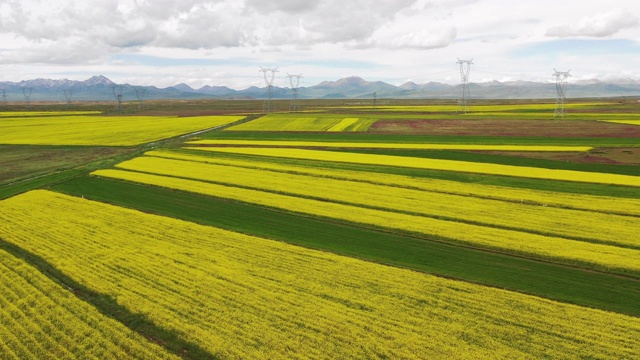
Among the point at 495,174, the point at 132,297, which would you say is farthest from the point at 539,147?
the point at 132,297

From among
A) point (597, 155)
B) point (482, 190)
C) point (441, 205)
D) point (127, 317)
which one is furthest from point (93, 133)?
point (597, 155)

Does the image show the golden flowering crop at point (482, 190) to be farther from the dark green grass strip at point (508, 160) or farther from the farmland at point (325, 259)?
the dark green grass strip at point (508, 160)

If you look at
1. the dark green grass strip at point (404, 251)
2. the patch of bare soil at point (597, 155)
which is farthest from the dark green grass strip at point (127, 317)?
the patch of bare soil at point (597, 155)

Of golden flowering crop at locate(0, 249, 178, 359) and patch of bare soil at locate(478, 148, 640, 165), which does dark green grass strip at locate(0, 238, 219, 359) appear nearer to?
golden flowering crop at locate(0, 249, 178, 359)

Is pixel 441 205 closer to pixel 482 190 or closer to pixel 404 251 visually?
pixel 482 190

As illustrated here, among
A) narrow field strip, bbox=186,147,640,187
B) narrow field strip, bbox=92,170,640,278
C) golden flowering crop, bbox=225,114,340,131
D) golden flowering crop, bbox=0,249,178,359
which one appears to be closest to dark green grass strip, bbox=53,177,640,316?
narrow field strip, bbox=92,170,640,278

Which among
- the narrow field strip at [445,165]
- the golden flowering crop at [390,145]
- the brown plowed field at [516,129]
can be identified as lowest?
the narrow field strip at [445,165]
